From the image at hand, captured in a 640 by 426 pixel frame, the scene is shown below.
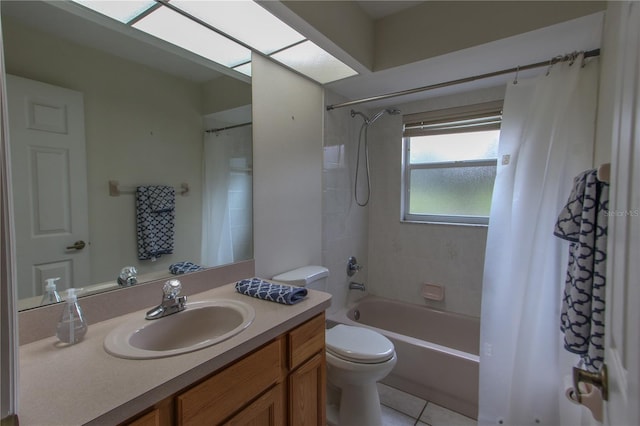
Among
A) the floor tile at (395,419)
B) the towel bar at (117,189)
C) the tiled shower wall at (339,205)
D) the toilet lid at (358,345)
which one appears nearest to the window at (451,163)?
the tiled shower wall at (339,205)

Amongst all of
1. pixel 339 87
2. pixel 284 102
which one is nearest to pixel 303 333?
pixel 284 102

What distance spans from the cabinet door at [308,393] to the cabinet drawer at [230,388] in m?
0.13

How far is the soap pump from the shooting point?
3.17 ft

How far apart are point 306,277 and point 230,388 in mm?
929

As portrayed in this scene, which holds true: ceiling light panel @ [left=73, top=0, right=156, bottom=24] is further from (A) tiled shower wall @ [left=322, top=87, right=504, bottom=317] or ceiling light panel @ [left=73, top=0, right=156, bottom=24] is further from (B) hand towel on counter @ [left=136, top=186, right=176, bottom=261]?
(A) tiled shower wall @ [left=322, top=87, right=504, bottom=317]

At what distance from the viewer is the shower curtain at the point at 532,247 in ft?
4.79

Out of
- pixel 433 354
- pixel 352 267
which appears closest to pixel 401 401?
pixel 433 354

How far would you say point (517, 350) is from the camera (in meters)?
1.55

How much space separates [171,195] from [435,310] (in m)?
2.25

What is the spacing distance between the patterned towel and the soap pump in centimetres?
169

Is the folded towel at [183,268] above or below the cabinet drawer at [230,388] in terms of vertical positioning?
above

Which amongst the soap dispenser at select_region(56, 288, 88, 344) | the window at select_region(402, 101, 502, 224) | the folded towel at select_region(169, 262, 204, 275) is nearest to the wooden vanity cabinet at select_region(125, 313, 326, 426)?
the soap dispenser at select_region(56, 288, 88, 344)

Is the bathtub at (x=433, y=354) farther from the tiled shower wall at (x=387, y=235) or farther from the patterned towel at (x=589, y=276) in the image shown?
the patterned towel at (x=589, y=276)

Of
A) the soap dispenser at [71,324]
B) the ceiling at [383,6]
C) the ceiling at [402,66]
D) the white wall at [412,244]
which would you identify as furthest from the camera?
the white wall at [412,244]
